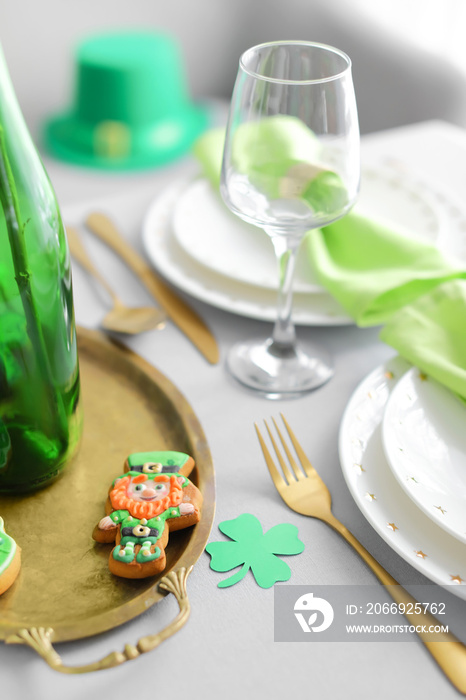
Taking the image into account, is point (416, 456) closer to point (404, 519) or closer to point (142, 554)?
point (404, 519)

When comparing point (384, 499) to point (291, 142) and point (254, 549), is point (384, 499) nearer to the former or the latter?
point (254, 549)

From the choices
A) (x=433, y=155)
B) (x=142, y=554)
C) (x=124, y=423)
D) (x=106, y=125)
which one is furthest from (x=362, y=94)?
(x=142, y=554)

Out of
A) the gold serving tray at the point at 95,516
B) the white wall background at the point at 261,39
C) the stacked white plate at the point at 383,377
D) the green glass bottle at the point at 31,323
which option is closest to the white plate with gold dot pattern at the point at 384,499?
the stacked white plate at the point at 383,377

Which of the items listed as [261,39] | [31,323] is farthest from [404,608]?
[261,39]

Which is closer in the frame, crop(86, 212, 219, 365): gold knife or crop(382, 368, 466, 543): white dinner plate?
crop(382, 368, 466, 543): white dinner plate

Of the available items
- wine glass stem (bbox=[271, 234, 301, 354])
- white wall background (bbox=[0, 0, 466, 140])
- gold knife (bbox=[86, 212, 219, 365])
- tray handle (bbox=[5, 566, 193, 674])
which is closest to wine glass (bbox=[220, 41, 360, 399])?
wine glass stem (bbox=[271, 234, 301, 354])

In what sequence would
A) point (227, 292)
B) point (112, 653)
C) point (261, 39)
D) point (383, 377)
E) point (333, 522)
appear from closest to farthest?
point (112, 653) → point (333, 522) → point (383, 377) → point (227, 292) → point (261, 39)

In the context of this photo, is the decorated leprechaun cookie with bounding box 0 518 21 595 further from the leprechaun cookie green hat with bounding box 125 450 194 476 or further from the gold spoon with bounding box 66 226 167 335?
the gold spoon with bounding box 66 226 167 335

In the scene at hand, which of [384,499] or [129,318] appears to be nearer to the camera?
[384,499]
